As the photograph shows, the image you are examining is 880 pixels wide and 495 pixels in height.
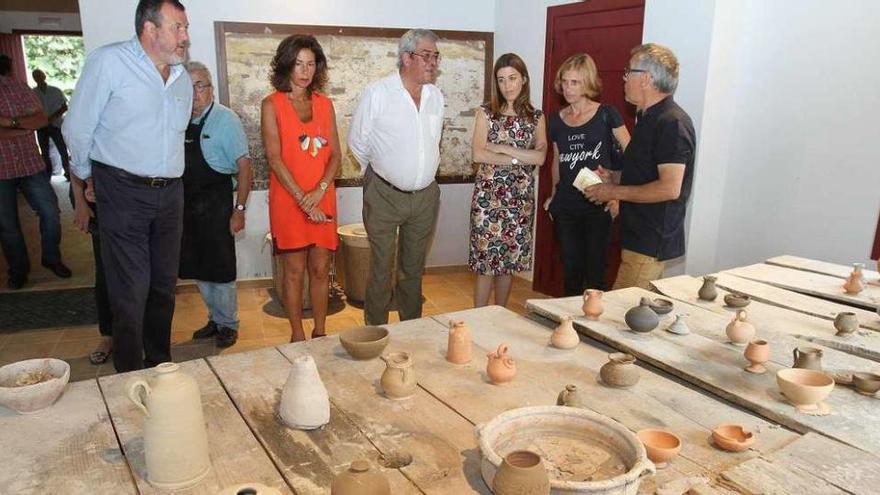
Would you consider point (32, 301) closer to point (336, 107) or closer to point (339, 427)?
point (336, 107)

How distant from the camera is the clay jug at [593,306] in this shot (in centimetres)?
224

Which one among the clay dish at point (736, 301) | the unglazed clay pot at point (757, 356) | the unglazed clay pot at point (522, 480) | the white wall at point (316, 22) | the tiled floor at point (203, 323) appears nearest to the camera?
the unglazed clay pot at point (522, 480)

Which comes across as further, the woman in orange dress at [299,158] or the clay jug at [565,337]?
the woman in orange dress at [299,158]

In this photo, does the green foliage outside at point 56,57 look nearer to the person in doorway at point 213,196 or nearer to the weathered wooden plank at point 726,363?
the person in doorway at point 213,196

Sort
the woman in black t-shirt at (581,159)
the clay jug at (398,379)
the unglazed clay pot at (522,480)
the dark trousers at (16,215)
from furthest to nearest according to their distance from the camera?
1. the dark trousers at (16,215)
2. the woman in black t-shirt at (581,159)
3. the clay jug at (398,379)
4. the unglazed clay pot at (522,480)

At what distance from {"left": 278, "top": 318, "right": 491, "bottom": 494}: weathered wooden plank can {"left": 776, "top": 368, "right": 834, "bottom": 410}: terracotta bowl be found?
0.84 m

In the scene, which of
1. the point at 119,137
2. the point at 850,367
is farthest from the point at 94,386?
the point at 850,367

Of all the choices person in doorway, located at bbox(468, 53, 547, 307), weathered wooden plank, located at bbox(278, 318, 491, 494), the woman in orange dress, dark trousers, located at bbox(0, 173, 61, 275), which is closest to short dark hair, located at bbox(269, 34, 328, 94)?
the woman in orange dress

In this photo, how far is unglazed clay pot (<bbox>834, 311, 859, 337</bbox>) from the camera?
213 centimetres

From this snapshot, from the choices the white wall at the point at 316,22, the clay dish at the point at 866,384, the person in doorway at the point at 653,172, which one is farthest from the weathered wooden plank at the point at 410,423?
the white wall at the point at 316,22

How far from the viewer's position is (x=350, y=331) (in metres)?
1.98

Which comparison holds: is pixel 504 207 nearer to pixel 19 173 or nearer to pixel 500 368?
pixel 500 368

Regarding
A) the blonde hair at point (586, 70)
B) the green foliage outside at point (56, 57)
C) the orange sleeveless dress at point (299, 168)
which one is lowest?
the orange sleeveless dress at point (299, 168)

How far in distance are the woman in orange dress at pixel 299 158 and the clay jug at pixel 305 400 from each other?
1784mm
